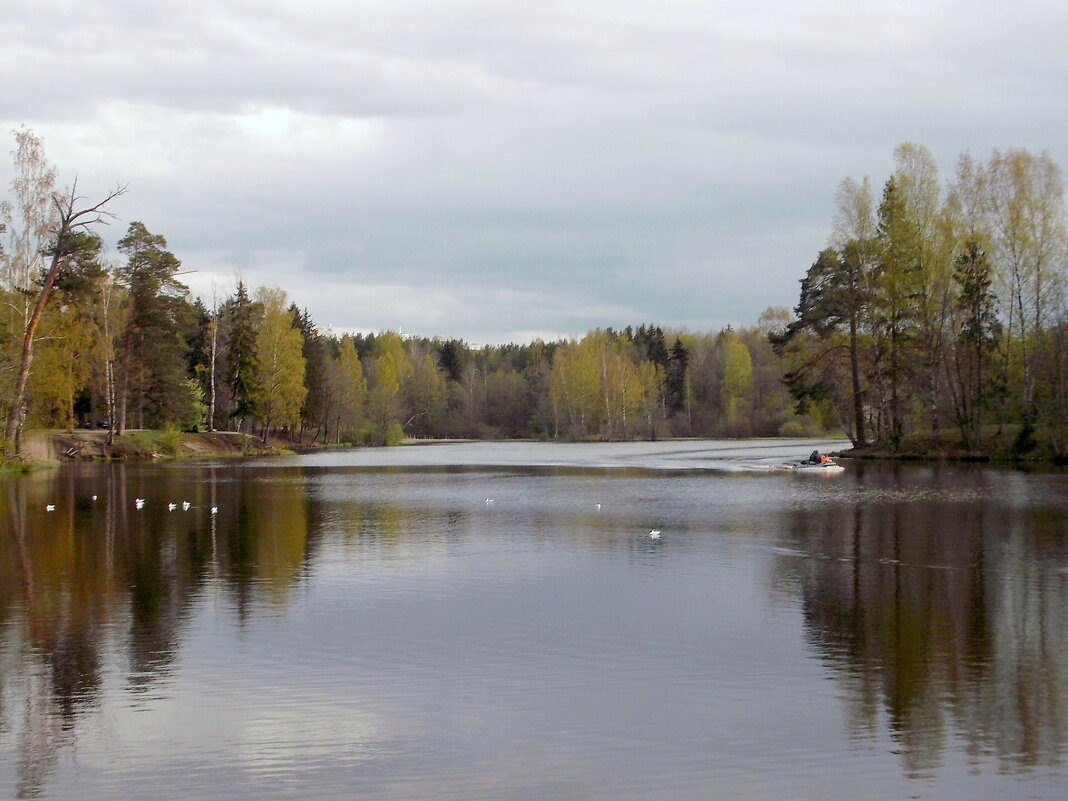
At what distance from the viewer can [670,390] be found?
140m

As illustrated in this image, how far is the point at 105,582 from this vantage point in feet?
57.7

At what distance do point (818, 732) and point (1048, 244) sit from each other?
5024 cm

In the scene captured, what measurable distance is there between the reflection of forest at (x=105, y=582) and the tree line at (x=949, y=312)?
1394 inches

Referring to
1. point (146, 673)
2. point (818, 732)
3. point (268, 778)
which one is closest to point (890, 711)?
point (818, 732)

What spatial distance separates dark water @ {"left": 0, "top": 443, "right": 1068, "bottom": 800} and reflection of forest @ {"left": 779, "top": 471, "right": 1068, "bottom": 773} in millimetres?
55

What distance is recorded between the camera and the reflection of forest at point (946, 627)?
948 centimetres

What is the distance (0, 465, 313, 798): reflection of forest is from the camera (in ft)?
34.6

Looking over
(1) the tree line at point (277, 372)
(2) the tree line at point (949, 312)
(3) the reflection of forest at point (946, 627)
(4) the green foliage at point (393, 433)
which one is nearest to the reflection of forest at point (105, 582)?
(3) the reflection of forest at point (946, 627)

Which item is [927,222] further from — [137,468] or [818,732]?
[818,732]

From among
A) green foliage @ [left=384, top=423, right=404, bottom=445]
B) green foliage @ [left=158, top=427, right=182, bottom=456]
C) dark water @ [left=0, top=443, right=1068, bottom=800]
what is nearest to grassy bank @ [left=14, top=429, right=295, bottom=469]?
green foliage @ [left=158, top=427, right=182, bottom=456]

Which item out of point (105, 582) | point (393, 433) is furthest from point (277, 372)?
point (105, 582)

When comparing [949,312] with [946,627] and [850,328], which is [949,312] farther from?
[946,627]

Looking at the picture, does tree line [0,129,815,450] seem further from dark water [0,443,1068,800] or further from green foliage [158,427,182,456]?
dark water [0,443,1068,800]

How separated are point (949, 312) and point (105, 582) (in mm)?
48871
